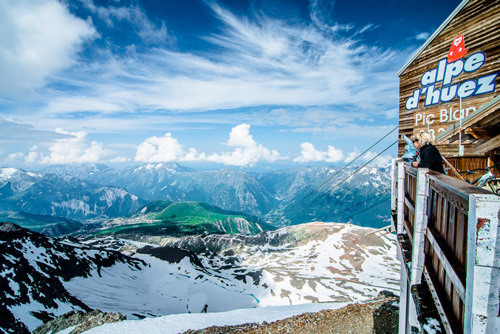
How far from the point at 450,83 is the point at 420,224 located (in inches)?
498

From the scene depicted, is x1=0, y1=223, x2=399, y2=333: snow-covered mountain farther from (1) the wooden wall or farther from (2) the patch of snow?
(1) the wooden wall

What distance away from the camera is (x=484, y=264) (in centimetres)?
241

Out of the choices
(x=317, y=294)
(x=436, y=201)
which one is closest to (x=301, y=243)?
(x=317, y=294)

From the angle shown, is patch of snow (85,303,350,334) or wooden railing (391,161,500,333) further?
patch of snow (85,303,350,334)

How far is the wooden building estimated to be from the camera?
2482mm

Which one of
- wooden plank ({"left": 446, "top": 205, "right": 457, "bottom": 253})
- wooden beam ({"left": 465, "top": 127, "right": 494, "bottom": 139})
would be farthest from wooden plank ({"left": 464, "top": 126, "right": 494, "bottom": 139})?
wooden plank ({"left": 446, "top": 205, "right": 457, "bottom": 253})

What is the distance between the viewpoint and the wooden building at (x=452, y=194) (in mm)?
2482

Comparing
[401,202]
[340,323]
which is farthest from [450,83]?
[340,323]

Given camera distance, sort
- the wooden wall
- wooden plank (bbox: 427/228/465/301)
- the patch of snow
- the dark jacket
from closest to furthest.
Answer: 1. wooden plank (bbox: 427/228/465/301)
2. the dark jacket
3. the wooden wall
4. the patch of snow

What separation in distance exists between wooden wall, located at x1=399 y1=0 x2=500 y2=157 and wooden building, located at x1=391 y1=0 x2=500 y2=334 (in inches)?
1.7

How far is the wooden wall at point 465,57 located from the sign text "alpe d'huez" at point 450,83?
165 mm

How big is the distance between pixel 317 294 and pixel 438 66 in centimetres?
6317

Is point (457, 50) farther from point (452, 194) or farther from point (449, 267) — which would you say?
point (449, 267)

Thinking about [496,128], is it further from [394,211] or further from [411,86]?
[411,86]
